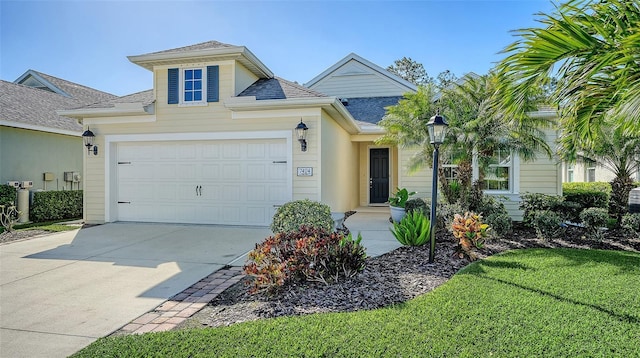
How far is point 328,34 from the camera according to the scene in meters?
10.8

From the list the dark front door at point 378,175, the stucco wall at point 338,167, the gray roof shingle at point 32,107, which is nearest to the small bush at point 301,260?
the stucco wall at point 338,167

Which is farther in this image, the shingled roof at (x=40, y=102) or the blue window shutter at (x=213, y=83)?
the shingled roof at (x=40, y=102)

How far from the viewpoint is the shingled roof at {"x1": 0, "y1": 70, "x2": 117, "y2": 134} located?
1148 centimetres

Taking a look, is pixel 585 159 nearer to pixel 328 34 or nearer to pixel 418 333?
pixel 328 34

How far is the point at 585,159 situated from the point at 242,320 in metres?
10.3

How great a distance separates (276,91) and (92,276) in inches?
234

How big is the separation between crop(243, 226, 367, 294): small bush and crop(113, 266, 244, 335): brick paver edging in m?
0.58

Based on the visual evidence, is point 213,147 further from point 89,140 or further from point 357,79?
point 357,79

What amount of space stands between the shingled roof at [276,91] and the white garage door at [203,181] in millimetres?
1145

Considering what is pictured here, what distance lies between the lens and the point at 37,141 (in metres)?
12.1

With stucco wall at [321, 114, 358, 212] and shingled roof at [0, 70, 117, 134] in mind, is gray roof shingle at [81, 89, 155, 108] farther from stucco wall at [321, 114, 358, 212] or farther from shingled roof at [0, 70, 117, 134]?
stucco wall at [321, 114, 358, 212]

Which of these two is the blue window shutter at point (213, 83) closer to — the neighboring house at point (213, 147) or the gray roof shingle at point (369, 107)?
the neighboring house at point (213, 147)

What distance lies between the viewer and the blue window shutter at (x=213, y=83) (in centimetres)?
936

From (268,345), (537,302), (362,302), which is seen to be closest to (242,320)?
(268,345)
